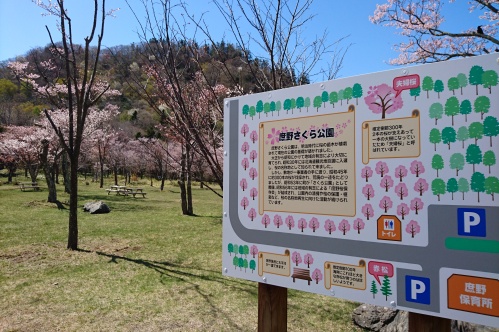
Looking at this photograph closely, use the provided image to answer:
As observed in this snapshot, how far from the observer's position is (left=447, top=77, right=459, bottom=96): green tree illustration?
1556 mm

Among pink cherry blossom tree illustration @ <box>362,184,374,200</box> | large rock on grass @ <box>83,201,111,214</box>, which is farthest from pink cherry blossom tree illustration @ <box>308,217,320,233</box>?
large rock on grass @ <box>83,201,111,214</box>

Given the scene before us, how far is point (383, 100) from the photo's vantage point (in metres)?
1.74

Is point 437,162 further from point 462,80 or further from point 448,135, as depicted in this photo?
point 462,80

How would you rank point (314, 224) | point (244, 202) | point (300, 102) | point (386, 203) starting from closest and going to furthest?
point (386, 203) → point (314, 224) → point (300, 102) → point (244, 202)

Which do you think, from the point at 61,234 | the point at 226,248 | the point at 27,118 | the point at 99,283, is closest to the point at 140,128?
the point at 27,118

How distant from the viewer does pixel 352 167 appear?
1811mm

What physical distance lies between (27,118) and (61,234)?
35.7 m

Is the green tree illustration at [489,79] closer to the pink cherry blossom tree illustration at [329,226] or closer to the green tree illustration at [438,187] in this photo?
the green tree illustration at [438,187]

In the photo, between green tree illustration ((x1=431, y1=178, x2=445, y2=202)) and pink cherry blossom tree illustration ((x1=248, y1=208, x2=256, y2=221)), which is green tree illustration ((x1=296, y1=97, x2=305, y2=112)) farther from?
green tree illustration ((x1=431, y1=178, x2=445, y2=202))

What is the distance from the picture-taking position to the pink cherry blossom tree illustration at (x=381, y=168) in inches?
66.7

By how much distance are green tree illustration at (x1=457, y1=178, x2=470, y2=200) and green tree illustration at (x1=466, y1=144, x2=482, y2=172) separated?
0.26 feet

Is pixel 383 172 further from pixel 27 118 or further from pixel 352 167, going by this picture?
pixel 27 118

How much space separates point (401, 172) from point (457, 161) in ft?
0.75

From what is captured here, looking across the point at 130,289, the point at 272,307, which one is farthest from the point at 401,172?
the point at 130,289
